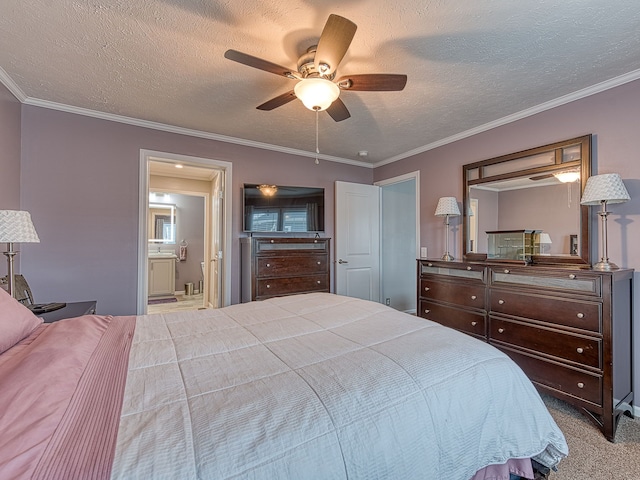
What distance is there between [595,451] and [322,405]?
2034 mm

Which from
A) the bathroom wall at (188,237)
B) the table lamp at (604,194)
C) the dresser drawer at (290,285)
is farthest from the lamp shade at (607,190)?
Answer: the bathroom wall at (188,237)

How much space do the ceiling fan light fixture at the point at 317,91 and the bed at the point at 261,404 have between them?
141 centimetres

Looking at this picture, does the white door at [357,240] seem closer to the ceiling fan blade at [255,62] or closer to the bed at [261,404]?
the ceiling fan blade at [255,62]

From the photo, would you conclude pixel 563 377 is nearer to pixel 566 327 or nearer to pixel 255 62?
pixel 566 327

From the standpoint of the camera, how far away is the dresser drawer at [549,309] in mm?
1945

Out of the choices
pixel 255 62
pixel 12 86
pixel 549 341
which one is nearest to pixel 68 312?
pixel 12 86

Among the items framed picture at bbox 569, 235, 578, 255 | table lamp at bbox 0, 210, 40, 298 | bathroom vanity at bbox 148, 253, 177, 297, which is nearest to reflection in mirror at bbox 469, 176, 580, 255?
framed picture at bbox 569, 235, 578, 255

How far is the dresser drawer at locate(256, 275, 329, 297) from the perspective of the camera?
10.8 ft

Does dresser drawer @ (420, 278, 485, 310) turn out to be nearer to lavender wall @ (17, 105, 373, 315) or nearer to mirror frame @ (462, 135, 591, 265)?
mirror frame @ (462, 135, 591, 265)

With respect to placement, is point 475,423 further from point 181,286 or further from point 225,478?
point 181,286

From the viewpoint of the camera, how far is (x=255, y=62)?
64.1 inches

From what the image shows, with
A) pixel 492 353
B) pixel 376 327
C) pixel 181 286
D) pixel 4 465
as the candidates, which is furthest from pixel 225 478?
pixel 181 286

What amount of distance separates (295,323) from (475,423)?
2.88ft

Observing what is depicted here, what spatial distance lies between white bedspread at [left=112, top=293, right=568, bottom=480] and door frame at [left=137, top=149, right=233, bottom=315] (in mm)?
1824
